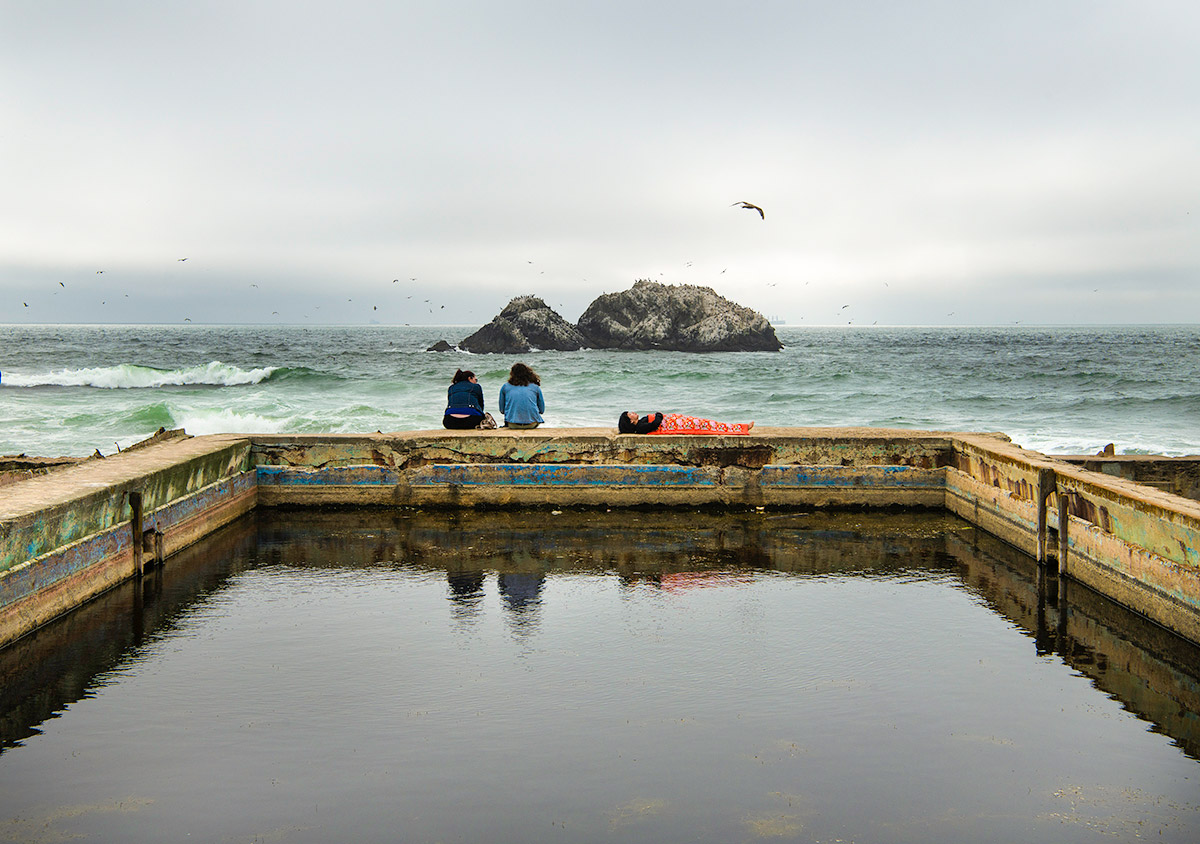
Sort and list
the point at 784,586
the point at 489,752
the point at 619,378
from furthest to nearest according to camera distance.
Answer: the point at 619,378 < the point at 784,586 < the point at 489,752

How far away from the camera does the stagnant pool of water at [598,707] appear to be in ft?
11.9

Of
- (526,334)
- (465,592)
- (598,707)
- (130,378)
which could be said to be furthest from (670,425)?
(526,334)

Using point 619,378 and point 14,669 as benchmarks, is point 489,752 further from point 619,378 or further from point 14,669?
point 619,378

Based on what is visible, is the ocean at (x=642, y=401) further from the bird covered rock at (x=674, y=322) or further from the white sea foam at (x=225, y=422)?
the bird covered rock at (x=674, y=322)

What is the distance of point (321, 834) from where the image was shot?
11.3 feet

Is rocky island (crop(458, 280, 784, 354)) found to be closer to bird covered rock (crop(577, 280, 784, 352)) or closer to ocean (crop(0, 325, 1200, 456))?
bird covered rock (crop(577, 280, 784, 352))

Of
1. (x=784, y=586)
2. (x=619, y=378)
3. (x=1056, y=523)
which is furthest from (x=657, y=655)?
(x=619, y=378)

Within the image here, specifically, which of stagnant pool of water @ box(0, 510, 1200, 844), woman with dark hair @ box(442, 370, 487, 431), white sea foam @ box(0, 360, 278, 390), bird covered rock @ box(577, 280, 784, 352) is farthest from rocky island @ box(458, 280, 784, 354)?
stagnant pool of water @ box(0, 510, 1200, 844)

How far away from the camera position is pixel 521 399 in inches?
434

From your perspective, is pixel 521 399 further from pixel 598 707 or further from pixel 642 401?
pixel 642 401

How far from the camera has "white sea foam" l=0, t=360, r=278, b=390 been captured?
4244cm

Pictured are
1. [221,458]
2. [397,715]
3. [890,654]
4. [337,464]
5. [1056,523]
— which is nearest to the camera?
[397,715]

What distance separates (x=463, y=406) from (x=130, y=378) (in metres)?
39.2

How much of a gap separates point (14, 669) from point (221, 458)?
170 inches
